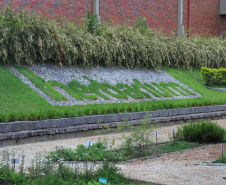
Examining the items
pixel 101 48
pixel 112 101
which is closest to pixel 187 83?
pixel 101 48

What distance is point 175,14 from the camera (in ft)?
97.1

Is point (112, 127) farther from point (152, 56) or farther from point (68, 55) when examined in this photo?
point (152, 56)

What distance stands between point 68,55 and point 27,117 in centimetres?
651

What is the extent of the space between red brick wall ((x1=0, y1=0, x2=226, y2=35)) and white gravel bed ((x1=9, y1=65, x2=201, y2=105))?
141 inches

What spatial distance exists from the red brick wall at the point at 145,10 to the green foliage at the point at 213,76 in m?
5.59

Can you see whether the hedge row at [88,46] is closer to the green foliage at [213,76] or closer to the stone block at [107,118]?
the green foliage at [213,76]

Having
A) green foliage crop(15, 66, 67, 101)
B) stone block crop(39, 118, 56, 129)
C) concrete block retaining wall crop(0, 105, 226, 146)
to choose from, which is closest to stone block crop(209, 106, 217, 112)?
concrete block retaining wall crop(0, 105, 226, 146)

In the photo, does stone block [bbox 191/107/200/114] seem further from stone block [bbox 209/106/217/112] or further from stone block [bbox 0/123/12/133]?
stone block [bbox 0/123/12/133]

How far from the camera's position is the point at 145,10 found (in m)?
27.2

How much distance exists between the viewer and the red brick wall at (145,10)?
21.1m

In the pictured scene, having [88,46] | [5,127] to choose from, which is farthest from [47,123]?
[88,46]

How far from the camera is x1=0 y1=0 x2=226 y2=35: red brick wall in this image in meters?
21.1

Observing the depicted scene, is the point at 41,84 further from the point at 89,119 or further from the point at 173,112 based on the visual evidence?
the point at 173,112

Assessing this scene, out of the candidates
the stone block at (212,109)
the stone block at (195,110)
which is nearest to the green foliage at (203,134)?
the stone block at (195,110)
